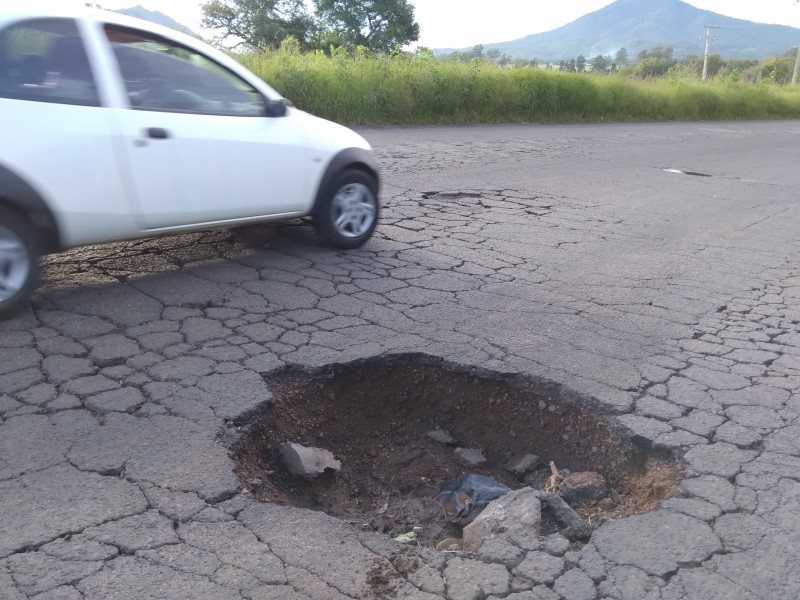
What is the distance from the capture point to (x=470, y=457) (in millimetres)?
4195

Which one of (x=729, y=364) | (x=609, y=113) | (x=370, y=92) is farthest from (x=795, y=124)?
(x=729, y=364)

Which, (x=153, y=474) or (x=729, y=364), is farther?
(x=729, y=364)

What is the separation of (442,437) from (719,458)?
4.82 ft

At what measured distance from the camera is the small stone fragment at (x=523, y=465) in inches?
160

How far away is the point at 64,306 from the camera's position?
5.00 m

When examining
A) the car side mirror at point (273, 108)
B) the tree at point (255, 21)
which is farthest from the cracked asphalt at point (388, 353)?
the tree at point (255, 21)

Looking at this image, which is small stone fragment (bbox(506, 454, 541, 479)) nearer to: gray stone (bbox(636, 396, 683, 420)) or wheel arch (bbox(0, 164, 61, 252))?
gray stone (bbox(636, 396, 683, 420))

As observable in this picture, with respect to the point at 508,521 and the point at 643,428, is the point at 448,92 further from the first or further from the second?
the point at 508,521

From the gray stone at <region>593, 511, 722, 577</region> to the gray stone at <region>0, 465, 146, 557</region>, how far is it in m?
1.90

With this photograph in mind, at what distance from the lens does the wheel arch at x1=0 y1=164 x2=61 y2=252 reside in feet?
14.7

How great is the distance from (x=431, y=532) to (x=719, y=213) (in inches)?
299

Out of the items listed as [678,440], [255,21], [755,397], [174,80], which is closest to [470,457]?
[678,440]

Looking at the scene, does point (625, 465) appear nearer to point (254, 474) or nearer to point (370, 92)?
point (254, 474)

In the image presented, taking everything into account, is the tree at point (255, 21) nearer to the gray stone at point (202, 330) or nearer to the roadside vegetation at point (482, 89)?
the roadside vegetation at point (482, 89)
